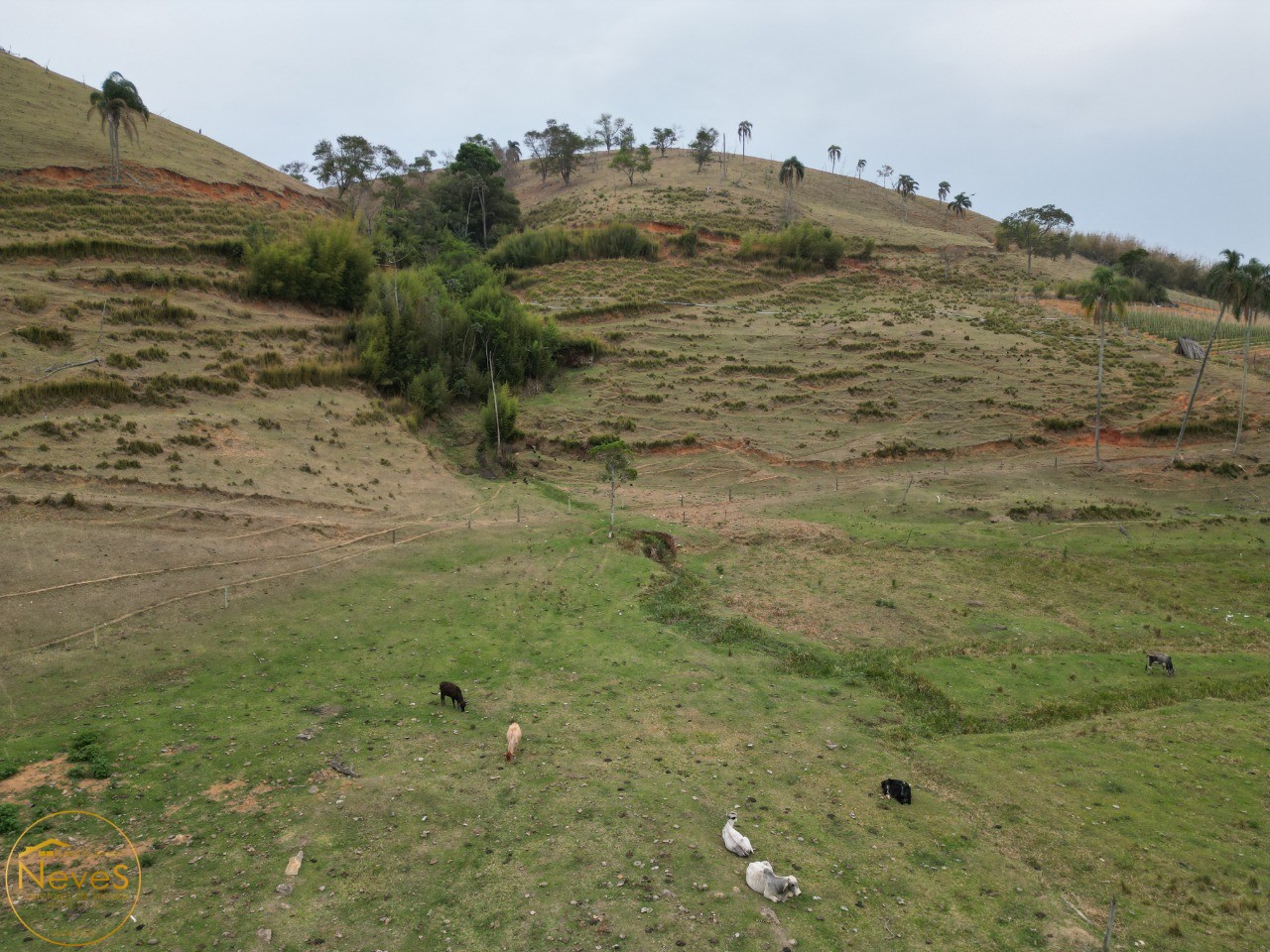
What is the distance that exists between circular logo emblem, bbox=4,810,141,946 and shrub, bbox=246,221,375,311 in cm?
3479

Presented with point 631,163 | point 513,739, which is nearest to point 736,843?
point 513,739

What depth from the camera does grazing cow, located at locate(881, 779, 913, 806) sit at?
44.1ft

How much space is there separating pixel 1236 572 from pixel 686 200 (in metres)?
78.1

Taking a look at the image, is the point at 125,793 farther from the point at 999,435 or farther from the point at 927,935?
the point at 999,435

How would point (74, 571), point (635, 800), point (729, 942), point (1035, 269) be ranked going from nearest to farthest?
1. point (729, 942)
2. point (635, 800)
3. point (74, 571)
4. point (1035, 269)

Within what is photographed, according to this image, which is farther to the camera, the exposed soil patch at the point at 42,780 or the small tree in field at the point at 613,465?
the small tree in field at the point at 613,465

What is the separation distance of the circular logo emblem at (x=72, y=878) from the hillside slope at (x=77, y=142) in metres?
51.4

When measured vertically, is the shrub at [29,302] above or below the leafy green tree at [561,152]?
below

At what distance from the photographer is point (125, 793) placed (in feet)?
39.4

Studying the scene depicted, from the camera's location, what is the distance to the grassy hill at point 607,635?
11.0 meters

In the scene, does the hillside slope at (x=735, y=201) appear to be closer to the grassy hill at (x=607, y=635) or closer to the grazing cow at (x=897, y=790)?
the grassy hill at (x=607, y=635)

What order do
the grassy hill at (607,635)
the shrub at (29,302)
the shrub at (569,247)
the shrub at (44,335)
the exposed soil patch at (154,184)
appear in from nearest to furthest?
the grassy hill at (607,635)
the shrub at (44,335)
the shrub at (29,302)
the exposed soil patch at (154,184)
the shrub at (569,247)

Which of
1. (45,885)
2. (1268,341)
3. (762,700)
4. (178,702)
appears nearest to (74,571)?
(178,702)

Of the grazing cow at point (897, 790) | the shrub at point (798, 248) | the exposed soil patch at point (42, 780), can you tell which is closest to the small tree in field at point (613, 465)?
the grazing cow at point (897, 790)
